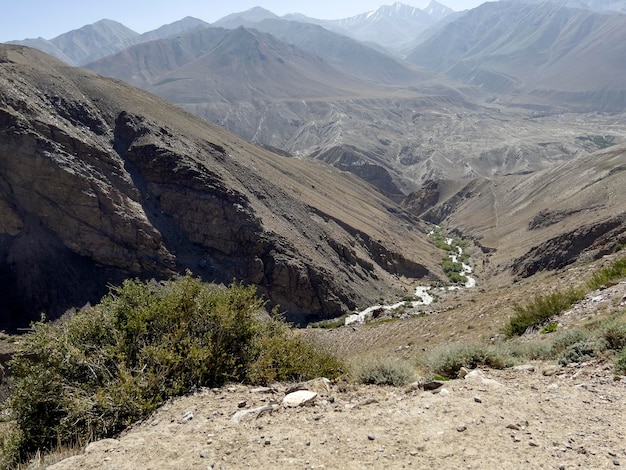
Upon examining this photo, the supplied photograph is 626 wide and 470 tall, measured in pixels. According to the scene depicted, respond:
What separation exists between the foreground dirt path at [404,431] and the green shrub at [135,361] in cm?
54

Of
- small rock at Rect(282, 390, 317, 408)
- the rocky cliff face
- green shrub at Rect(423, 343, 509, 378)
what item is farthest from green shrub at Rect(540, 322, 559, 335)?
the rocky cliff face

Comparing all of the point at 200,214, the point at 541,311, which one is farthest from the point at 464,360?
the point at 200,214

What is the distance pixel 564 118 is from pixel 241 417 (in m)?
209

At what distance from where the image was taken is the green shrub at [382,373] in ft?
23.8

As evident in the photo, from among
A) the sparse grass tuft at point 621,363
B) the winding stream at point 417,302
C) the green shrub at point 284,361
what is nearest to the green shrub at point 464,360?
the sparse grass tuft at point 621,363

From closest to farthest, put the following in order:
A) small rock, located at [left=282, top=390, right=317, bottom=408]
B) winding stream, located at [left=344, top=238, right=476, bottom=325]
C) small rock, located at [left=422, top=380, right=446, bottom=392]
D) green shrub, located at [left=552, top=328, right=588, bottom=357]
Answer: small rock, located at [left=282, top=390, right=317, bottom=408], small rock, located at [left=422, top=380, right=446, bottom=392], green shrub, located at [left=552, top=328, right=588, bottom=357], winding stream, located at [left=344, top=238, right=476, bottom=325]

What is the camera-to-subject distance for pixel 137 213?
110 ft

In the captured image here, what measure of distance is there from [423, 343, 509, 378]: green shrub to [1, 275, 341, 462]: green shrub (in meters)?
1.97

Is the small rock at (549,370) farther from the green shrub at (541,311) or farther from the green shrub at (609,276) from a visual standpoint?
the green shrub at (609,276)

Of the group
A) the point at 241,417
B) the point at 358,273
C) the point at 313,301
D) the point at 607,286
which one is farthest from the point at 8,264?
the point at 607,286

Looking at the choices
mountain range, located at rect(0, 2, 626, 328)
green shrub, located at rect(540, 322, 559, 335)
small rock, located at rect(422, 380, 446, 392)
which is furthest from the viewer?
mountain range, located at rect(0, 2, 626, 328)

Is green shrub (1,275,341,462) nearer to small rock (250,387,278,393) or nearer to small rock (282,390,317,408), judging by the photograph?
small rock (250,387,278,393)

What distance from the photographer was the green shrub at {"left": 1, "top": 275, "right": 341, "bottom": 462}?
21.4 feet

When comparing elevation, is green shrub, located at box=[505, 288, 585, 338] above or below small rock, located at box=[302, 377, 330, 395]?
below
